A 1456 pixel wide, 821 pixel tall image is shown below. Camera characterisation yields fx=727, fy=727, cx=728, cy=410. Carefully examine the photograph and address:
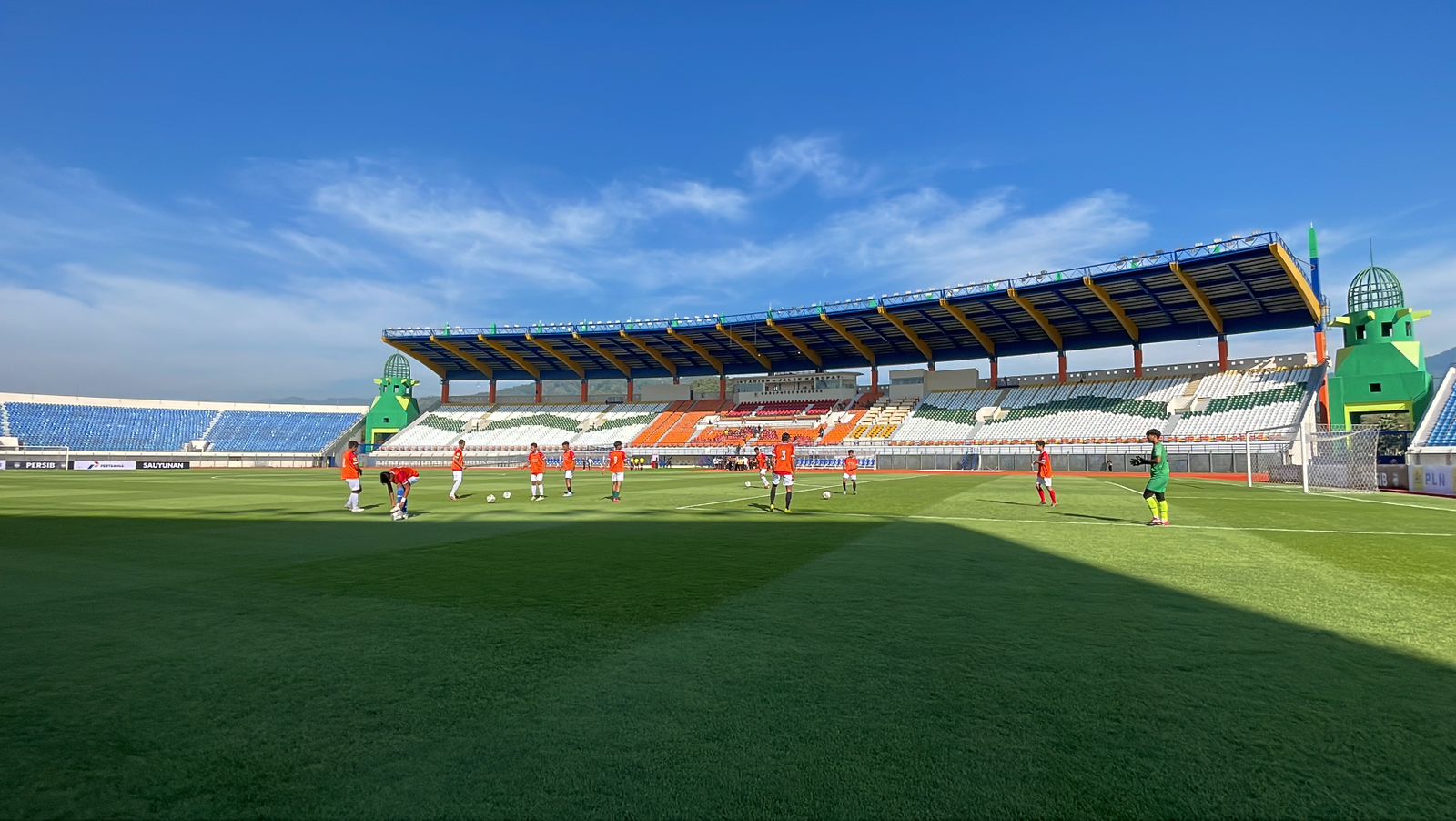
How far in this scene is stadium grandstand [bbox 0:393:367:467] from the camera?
6353cm

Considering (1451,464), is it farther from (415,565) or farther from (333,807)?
(333,807)

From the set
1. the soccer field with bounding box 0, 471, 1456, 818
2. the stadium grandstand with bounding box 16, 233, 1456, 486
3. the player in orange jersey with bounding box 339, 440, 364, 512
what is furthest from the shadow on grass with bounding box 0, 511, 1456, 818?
the stadium grandstand with bounding box 16, 233, 1456, 486

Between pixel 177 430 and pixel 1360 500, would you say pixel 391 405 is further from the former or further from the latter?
pixel 1360 500

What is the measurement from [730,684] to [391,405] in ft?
247

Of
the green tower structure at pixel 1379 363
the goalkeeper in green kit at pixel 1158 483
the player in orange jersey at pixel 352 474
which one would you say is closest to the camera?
the goalkeeper in green kit at pixel 1158 483

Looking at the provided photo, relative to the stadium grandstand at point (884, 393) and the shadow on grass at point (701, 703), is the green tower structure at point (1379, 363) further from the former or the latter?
the shadow on grass at point (701, 703)

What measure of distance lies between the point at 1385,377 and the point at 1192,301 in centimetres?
1159

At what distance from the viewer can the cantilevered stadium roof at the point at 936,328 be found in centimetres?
4297

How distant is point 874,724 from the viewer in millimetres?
3523

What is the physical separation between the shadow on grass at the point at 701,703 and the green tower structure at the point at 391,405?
68.8 metres

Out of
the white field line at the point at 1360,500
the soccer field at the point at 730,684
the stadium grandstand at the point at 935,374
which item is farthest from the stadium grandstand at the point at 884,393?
the soccer field at the point at 730,684

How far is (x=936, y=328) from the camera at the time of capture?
180 ft

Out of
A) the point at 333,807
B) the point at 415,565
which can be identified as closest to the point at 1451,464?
the point at 415,565

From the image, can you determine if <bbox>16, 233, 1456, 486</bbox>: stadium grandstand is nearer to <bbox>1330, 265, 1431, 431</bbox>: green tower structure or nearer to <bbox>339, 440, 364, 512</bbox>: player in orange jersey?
<bbox>1330, 265, 1431, 431</bbox>: green tower structure
